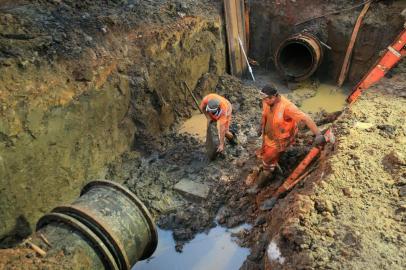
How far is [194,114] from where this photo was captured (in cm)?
798

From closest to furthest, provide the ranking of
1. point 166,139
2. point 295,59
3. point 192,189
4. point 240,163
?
point 192,189, point 240,163, point 166,139, point 295,59

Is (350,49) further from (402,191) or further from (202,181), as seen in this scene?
(402,191)

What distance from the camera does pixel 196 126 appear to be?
7.65 m

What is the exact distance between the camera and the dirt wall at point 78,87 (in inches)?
186

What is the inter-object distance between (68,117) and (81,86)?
1.74 feet

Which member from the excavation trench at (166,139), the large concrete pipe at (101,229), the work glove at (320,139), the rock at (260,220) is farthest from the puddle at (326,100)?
the large concrete pipe at (101,229)

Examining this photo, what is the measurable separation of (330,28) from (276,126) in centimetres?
485

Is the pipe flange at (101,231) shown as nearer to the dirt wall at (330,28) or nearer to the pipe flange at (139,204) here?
the pipe flange at (139,204)

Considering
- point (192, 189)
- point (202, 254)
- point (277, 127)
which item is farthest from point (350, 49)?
point (202, 254)

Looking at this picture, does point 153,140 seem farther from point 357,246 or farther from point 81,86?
point 357,246

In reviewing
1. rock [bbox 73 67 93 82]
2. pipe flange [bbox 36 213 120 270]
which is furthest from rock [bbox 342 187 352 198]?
rock [bbox 73 67 93 82]

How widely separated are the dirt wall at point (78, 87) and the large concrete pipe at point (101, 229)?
104 centimetres

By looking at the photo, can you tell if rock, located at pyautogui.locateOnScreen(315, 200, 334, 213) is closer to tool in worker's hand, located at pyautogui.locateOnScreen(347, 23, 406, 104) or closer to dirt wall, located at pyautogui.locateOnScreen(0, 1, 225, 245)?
tool in worker's hand, located at pyautogui.locateOnScreen(347, 23, 406, 104)

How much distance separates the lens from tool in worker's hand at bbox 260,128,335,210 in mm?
4988
